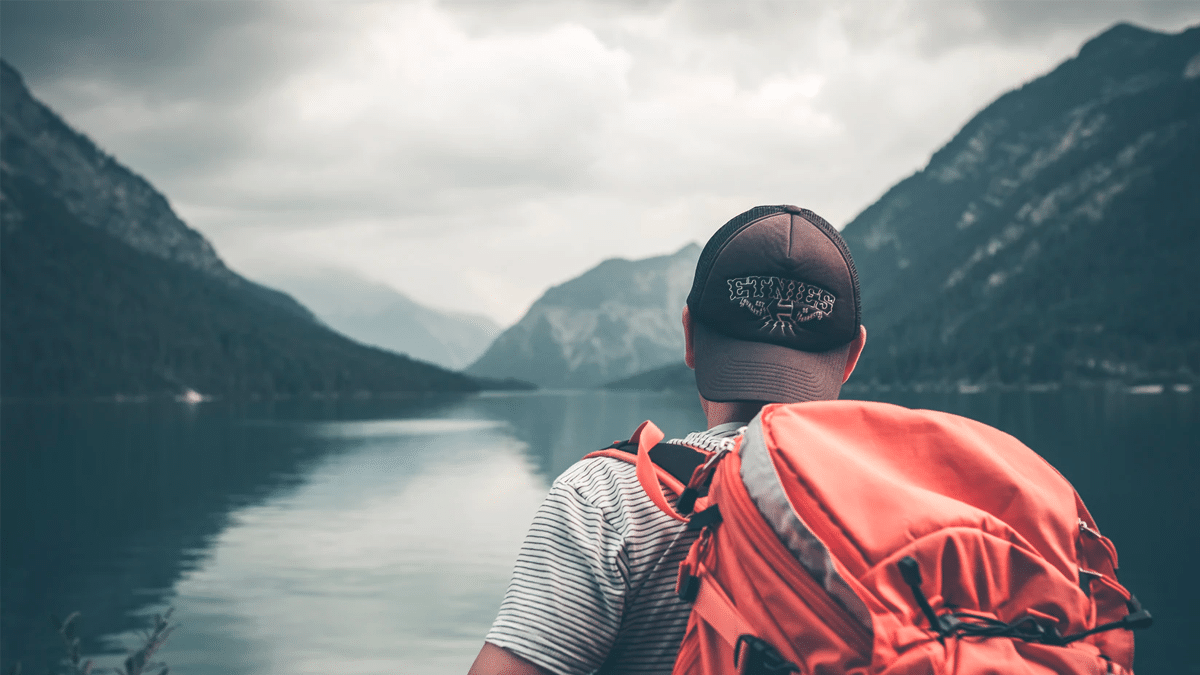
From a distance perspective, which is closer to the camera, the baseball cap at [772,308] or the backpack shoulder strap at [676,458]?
the backpack shoulder strap at [676,458]

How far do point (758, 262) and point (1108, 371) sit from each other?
558ft

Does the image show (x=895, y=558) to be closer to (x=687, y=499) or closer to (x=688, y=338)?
(x=687, y=499)

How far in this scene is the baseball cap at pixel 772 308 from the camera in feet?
6.75

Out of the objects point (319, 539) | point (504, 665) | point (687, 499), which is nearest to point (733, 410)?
point (687, 499)

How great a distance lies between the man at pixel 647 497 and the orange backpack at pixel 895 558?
8.1 inches

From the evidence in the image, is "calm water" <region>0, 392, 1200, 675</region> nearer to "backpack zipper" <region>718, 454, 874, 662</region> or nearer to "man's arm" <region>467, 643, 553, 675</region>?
"man's arm" <region>467, 643, 553, 675</region>

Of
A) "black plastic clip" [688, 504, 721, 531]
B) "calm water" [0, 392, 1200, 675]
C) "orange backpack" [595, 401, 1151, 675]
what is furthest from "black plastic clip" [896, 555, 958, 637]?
"calm water" [0, 392, 1200, 675]

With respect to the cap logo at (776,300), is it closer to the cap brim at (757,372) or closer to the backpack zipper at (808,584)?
the cap brim at (757,372)

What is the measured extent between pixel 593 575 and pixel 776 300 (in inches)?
29.6

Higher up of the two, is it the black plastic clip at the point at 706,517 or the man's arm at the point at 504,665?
the black plastic clip at the point at 706,517

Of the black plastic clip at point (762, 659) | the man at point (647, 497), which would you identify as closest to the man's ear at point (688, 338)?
the man at point (647, 497)

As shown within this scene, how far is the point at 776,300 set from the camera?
6.78 ft

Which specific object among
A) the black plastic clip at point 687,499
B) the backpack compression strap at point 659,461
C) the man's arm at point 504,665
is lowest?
the man's arm at point 504,665

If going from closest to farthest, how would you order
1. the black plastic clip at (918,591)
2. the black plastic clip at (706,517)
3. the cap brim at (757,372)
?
the black plastic clip at (918,591) → the black plastic clip at (706,517) → the cap brim at (757,372)
